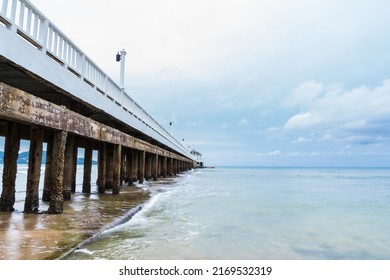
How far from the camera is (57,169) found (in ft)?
22.3

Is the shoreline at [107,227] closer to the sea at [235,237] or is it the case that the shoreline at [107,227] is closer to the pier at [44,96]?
the sea at [235,237]

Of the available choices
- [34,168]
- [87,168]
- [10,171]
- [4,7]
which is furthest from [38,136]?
[87,168]

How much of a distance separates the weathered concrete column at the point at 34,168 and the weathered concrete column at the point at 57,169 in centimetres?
47

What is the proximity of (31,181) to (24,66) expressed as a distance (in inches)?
115

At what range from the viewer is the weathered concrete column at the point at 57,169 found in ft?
22.1

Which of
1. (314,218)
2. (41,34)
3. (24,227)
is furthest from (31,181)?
(314,218)

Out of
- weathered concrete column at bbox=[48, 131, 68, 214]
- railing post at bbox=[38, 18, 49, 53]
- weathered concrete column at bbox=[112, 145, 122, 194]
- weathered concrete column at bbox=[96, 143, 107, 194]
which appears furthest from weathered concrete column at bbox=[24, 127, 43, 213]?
weathered concrete column at bbox=[96, 143, 107, 194]

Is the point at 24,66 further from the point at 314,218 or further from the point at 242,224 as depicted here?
the point at 314,218

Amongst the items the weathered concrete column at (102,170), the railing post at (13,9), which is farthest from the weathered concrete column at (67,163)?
the railing post at (13,9)

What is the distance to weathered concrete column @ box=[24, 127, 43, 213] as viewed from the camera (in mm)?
6984

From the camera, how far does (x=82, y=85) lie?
7.91 metres

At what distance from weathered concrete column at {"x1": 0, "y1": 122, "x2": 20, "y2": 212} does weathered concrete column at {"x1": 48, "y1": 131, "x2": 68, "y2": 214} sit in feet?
4.52
